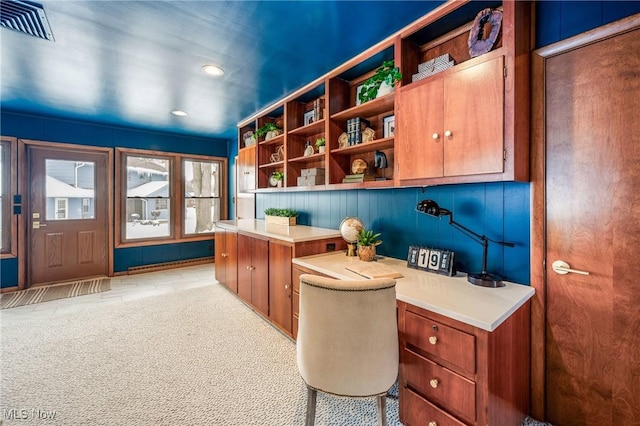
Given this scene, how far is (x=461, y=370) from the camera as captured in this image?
124cm

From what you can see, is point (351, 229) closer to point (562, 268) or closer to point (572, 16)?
point (562, 268)

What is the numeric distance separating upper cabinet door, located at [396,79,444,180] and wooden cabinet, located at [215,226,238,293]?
2332 mm

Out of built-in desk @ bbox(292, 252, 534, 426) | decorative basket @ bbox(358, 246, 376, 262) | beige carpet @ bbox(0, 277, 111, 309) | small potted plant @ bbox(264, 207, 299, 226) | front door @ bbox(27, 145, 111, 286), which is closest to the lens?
built-in desk @ bbox(292, 252, 534, 426)

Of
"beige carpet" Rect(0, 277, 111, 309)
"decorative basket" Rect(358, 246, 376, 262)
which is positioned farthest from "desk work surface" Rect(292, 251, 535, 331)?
"beige carpet" Rect(0, 277, 111, 309)

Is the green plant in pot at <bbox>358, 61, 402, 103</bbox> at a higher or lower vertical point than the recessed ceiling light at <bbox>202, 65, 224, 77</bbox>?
lower

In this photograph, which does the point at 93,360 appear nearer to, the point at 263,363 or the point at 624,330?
the point at 263,363

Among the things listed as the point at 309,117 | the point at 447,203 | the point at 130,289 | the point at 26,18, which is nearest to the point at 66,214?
the point at 130,289

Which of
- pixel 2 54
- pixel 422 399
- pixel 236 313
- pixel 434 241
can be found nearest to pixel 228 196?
pixel 236 313

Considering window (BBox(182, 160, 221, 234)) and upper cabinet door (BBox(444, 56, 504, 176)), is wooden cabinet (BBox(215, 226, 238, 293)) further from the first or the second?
upper cabinet door (BBox(444, 56, 504, 176))

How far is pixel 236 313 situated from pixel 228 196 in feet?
10.8

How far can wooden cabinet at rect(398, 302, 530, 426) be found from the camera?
119 cm

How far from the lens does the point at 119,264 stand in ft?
15.4

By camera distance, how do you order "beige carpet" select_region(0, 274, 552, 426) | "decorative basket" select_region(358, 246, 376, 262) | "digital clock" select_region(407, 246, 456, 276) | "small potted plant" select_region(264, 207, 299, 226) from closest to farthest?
"beige carpet" select_region(0, 274, 552, 426)
"digital clock" select_region(407, 246, 456, 276)
"decorative basket" select_region(358, 246, 376, 262)
"small potted plant" select_region(264, 207, 299, 226)

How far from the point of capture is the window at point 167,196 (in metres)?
4.81
